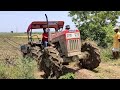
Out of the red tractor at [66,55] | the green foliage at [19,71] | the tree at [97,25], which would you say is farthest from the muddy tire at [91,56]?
the tree at [97,25]

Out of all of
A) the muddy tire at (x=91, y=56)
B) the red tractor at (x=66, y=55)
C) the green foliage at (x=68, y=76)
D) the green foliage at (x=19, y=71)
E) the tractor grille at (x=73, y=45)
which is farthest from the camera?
the muddy tire at (x=91, y=56)

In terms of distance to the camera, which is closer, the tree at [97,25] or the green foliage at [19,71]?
the green foliage at [19,71]

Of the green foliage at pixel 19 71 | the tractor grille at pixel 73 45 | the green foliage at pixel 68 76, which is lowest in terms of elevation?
the green foliage at pixel 68 76

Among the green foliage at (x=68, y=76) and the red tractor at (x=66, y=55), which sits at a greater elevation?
the red tractor at (x=66, y=55)

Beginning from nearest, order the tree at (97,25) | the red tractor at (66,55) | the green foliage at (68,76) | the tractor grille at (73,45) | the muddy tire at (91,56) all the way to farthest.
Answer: the green foliage at (68,76) < the red tractor at (66,55) < the tractor grille at (73,45) < the muddy tire at (91,56) < the tree at (97,25)

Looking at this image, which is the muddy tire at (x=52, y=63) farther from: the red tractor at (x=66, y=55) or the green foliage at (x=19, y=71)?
the green foliage at (x=19, y=71)

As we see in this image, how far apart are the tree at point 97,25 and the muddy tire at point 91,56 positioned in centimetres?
688

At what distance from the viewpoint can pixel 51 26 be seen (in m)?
10.8

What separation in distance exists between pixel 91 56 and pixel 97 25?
7780 mm

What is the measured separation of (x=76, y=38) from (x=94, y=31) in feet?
27.3

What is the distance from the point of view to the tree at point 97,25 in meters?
16.6
